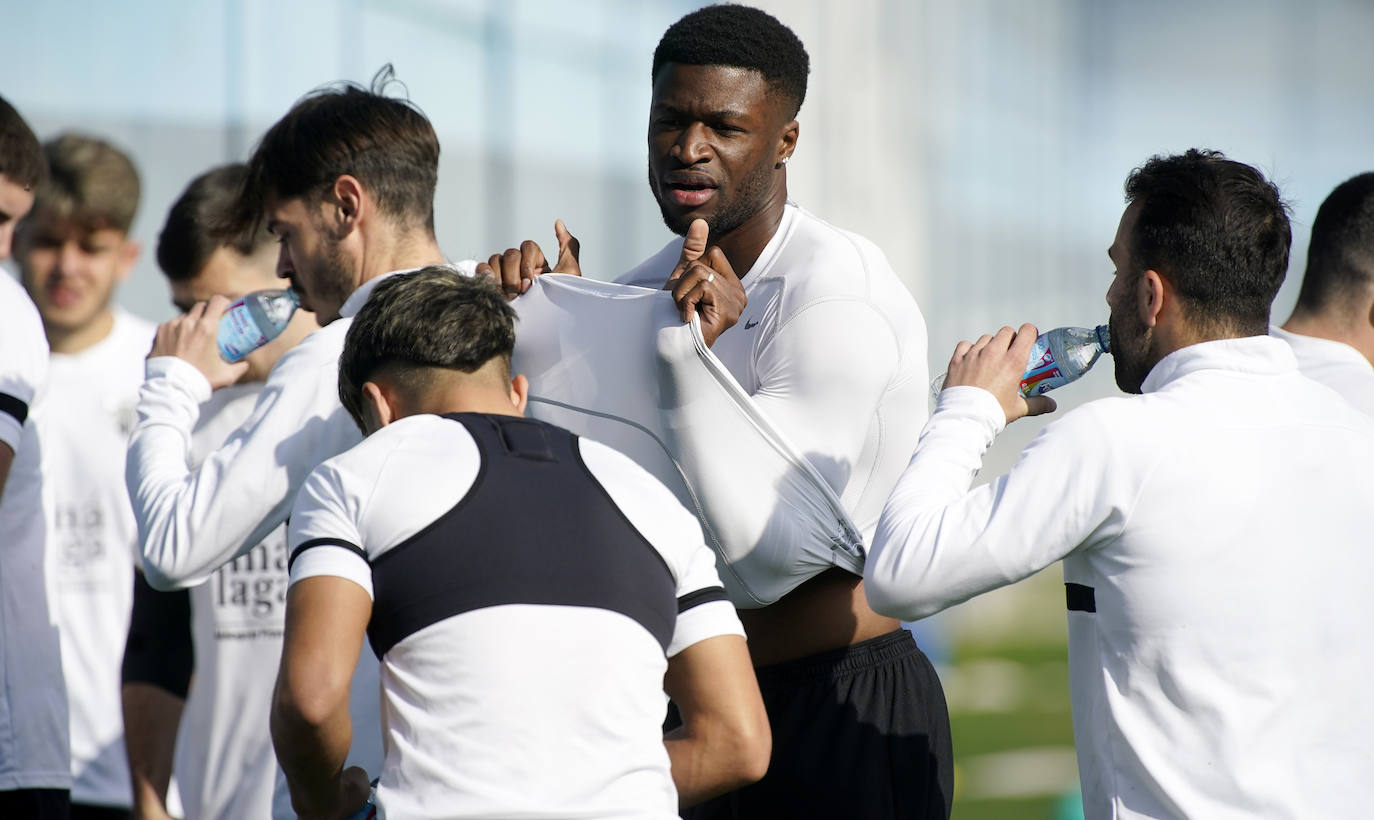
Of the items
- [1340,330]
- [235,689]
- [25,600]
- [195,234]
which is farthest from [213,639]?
[1340,330]

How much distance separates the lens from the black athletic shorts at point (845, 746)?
7.75 ft

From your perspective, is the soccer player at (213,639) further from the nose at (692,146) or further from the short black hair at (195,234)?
the nose at (692,146)

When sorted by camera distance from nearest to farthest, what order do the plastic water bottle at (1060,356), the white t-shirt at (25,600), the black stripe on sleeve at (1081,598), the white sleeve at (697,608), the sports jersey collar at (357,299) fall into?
the white sleeve at (697,608)
the black stripe on sleeve at (1081,598)
the plastic water bottle at (1060,356)
the sports jersey collar at (357,299)
the white t-shirt at (25,600)

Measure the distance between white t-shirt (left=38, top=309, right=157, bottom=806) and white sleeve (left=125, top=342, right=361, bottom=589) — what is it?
165 centimetres

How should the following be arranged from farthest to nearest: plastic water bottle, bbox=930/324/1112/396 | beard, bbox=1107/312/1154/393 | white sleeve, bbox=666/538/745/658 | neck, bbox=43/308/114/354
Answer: neck, bbox=43/308/114/354 < plastic water bottle, bbox=930/324/1112/396 < beard, bbox=1107/312/1154/393 < white sleeve, bbox=666/538/745/658

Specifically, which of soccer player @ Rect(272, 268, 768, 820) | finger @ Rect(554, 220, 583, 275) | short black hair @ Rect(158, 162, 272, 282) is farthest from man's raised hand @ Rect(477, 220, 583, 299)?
short black hair @ Rect(158, 162, 272, 282)

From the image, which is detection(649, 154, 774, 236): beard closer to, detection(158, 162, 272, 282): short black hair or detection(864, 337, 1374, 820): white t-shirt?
detection(864, 337, 1374, 820): white t-shirt

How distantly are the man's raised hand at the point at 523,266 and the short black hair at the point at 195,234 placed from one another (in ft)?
4.00

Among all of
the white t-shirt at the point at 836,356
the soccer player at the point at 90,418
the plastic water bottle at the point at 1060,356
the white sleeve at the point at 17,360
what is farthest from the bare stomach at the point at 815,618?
the soccer player at the point at 90,418

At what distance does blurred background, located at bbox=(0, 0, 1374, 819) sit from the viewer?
5691 mm

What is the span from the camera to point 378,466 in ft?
5.59

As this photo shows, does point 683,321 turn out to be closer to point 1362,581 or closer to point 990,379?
point 990,379

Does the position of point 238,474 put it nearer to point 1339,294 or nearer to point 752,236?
point 752,236

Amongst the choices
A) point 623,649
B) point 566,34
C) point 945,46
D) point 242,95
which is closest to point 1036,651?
point 945,46
